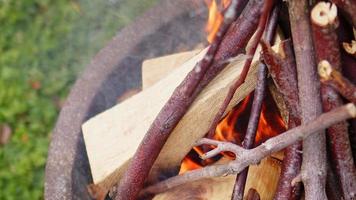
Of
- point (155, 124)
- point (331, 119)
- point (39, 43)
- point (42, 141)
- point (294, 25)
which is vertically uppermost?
point (294, 25)

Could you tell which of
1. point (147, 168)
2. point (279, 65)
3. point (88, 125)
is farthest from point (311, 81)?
point (88, 125)

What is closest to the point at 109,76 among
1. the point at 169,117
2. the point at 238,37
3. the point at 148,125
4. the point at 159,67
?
the point at 159,67

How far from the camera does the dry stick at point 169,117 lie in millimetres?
1315

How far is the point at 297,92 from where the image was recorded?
1.24m

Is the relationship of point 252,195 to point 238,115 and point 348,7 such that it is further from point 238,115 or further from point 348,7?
point 348,7

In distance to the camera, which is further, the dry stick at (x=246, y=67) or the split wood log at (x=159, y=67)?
the split wood log at (x=159, y=67)

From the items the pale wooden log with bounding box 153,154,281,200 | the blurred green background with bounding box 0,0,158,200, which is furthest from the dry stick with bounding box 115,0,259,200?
the blurred green background with bounding box 0,0,158,200

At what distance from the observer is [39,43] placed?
2.90 meters

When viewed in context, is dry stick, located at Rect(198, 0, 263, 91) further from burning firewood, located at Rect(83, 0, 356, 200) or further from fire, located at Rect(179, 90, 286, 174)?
fire, located at Rect(179, 90, 286, 174)

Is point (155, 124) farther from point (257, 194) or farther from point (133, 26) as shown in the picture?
point (133, 26)

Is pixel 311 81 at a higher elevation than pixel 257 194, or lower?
higher

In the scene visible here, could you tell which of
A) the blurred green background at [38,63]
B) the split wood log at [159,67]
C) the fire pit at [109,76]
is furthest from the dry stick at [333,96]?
the blurred green background at [38,63]

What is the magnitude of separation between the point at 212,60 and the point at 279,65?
0.16 meters

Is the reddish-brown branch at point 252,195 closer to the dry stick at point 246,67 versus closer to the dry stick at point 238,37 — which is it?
the dry stick at point 246,67
